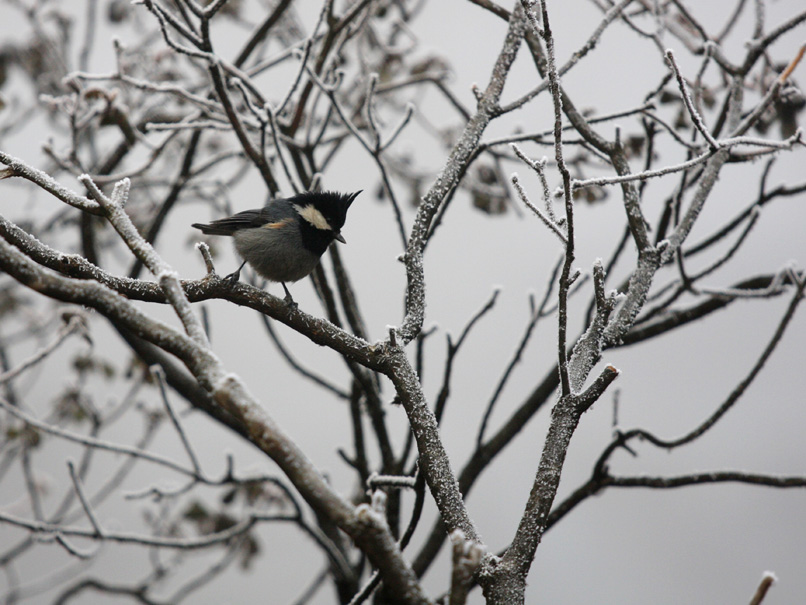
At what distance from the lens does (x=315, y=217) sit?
1922mm

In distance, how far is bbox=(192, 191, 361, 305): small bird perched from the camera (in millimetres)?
1902

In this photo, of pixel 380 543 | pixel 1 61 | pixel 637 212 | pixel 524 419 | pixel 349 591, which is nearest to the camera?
pixel 380 543

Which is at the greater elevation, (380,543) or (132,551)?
(132,551)

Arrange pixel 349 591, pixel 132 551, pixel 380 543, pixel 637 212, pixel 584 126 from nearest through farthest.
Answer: pixel 380 543, pixel 637 212, pixel 584 126, pixel 349 591, pixel 132 551

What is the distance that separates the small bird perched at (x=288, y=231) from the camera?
1902 millimetres

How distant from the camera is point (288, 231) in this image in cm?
196

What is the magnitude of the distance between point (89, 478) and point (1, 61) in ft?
8.88

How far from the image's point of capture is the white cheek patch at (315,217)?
1.91m

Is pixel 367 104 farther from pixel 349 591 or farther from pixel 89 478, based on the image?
pixel 89 478

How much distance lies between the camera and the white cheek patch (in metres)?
1.91

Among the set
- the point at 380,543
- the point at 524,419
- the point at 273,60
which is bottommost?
the point at 380,543

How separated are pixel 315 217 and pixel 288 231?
0.10 meters

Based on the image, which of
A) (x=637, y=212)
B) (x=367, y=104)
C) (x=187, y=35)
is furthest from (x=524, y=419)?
(x=187, y=35)

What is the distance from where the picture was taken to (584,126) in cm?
152
